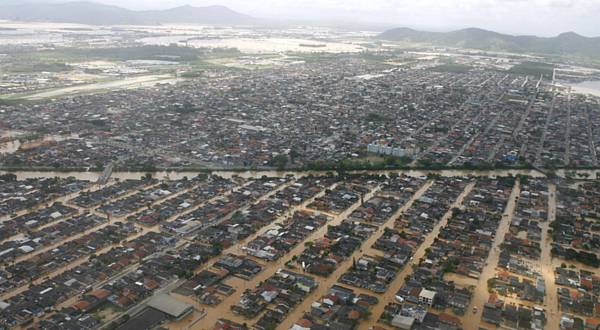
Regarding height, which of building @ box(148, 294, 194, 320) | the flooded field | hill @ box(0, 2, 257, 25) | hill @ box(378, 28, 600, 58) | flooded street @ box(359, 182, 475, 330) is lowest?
building @ box(148, 294, 194, 320)

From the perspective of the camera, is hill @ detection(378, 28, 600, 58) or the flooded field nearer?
the flooded field

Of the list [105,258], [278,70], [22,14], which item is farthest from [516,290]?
[22,14]

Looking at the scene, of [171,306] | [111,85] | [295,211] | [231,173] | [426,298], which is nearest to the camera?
[171,306]

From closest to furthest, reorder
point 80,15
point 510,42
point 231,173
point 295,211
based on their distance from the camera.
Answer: point 295,211, point 231,173, point 510,42, point 80,15

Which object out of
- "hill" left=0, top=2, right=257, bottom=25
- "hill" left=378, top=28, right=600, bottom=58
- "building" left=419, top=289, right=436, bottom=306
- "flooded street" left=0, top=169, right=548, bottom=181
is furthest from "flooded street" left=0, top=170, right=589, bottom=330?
"hill" left=0, top=2, right=257, bottom=25

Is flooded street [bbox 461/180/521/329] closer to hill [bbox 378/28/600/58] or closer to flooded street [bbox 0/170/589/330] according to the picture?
flooded street [bbox 0/170/589/330]

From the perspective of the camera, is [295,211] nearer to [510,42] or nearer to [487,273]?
[487,273]

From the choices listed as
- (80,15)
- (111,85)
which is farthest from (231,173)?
(80,15)
